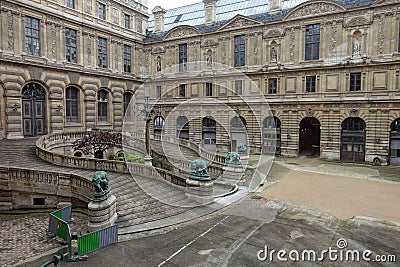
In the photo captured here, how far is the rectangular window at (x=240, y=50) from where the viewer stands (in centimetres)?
3512

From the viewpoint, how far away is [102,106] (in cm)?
3603

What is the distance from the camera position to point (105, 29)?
35.3 m

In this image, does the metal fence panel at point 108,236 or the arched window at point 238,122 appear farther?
the arched window at point 238,122

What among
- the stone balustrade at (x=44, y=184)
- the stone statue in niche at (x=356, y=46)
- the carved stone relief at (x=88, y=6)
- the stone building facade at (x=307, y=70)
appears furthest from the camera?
the carved stone relief at (x=88, y=6)

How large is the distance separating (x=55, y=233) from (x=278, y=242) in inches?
342

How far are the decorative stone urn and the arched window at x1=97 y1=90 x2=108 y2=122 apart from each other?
26.2 metres

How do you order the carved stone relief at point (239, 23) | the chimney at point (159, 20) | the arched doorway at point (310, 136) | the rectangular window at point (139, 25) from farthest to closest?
the chimney at point (159, 20) < the rectangular window at point (139, 25) < the arched doorway at point (310, 136) < the carved stone relief at point (239, 23)

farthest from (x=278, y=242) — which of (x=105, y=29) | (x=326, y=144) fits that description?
(x=105, y=29)

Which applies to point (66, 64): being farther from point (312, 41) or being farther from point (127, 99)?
point (312, 41)

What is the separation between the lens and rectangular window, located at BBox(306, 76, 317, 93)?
31.5 metres

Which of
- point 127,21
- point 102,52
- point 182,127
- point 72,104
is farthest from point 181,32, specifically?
point 72,104

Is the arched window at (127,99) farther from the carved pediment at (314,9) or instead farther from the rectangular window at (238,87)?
the carved pediment at (314,9)

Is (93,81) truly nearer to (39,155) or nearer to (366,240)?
(39,155)

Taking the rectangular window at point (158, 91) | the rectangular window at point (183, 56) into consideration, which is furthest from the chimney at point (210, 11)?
the rectangular window at point (158, 91)
